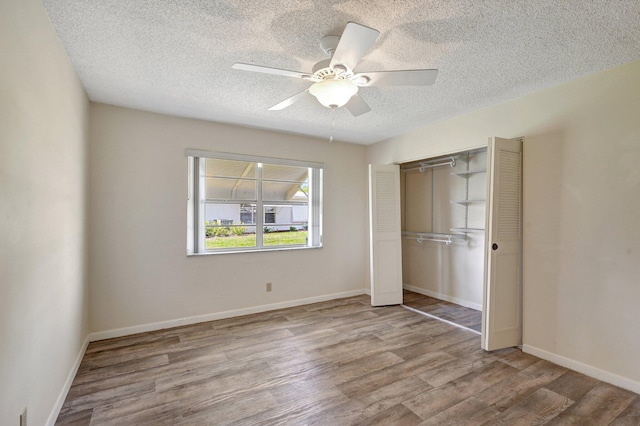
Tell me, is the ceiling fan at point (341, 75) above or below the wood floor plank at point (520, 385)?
above

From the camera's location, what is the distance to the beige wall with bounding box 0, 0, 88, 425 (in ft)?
4.26

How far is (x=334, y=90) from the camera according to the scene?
6.27 ft

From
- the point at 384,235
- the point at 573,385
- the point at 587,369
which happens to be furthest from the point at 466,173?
the point at 573,385

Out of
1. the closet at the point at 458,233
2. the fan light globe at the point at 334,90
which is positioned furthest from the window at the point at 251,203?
the fan light globe at the point at 334,90

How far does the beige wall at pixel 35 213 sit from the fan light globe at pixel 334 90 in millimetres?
1464

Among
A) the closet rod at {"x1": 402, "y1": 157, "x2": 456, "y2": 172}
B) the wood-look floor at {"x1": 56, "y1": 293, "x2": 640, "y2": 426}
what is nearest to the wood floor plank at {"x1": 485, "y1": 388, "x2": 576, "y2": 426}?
the wood-look floor at {"x1": 56, "y1": 293, "x2": 640, "y2": 426}

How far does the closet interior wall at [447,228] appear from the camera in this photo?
420cm

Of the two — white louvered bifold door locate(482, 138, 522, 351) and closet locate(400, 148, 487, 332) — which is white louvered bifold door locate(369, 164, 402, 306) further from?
white louvered bifold door locate(482, 138, 522, 351)

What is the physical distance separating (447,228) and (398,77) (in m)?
3.34

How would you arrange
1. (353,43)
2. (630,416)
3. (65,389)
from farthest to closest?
(65,389) < (630,416) < (353,43)

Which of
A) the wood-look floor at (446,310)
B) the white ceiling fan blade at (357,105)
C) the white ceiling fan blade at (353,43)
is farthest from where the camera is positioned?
the wood-look floor at (446,310)

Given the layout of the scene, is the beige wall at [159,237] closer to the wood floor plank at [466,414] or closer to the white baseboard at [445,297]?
the white baseboard at [445,297]

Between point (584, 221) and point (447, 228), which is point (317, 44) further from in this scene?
point (447, 228)

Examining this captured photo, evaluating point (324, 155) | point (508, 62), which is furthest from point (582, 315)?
point (324, 155)
